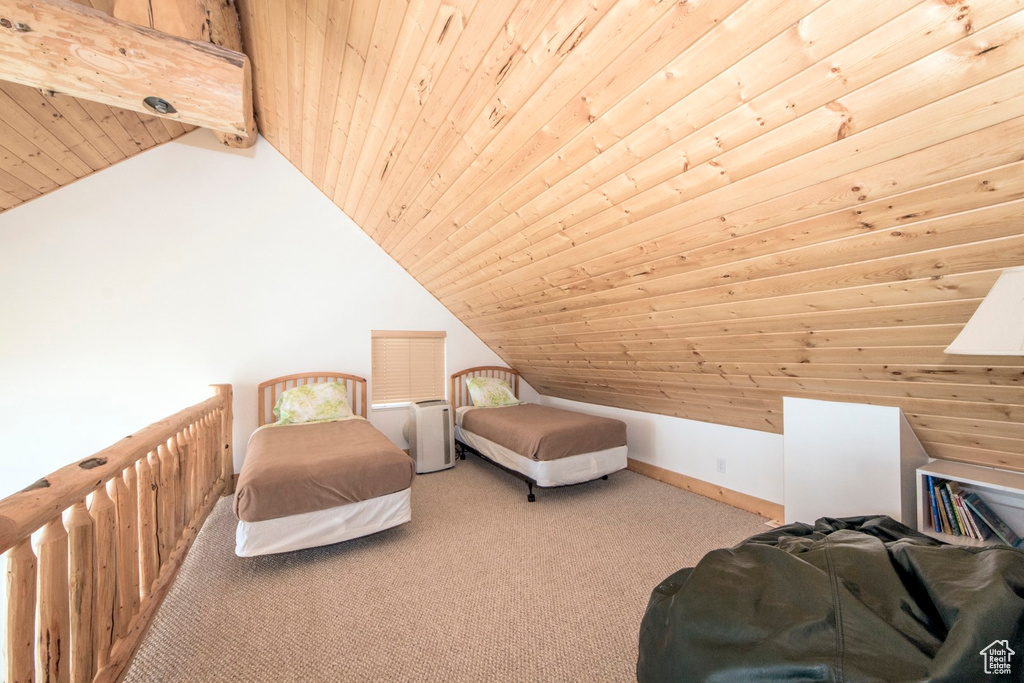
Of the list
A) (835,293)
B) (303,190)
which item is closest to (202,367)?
(303,190)

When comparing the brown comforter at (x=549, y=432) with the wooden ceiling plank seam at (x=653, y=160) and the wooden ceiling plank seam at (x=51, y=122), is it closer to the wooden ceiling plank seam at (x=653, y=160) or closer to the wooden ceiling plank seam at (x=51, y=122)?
the wooden ceiling plank seam at (x=653, y=160)

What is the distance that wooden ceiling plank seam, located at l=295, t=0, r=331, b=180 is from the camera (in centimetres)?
193

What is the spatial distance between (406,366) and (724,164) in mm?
3527

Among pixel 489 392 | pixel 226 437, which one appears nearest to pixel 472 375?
pixel 489 392

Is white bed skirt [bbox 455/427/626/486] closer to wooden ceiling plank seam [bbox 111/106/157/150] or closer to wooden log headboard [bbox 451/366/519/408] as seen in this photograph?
wooden log headboard [bbox 451/366/519/408]

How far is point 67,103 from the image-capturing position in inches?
92.8

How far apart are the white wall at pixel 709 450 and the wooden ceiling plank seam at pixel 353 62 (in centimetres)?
324

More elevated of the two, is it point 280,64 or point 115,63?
point 280,64

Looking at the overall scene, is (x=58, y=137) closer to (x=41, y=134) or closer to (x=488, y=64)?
(x=41, y=134)

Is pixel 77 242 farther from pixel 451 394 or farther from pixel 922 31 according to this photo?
pixel 922 31

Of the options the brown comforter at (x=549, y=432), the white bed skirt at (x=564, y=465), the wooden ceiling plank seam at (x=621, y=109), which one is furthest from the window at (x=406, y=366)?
the wooden ceiling plank seam at (x=621, y=109)

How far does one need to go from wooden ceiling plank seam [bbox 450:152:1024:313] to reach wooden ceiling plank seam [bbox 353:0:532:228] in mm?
1008

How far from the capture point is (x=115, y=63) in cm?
188

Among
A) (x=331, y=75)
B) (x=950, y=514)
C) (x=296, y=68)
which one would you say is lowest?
(x=950, y=514)
